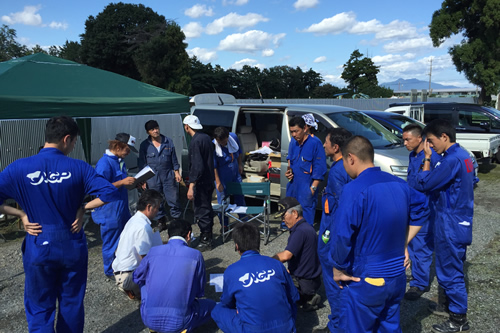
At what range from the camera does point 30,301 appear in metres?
2.69

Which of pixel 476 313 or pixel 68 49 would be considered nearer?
pixel 476 313

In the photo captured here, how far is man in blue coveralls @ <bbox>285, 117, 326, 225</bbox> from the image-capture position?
4.79 metres

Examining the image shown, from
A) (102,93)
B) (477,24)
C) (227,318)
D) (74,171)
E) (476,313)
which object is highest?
(477,24)

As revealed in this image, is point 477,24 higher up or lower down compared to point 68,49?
lower down

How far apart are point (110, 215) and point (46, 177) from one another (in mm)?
1707

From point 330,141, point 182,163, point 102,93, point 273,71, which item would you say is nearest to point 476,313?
point 330,141

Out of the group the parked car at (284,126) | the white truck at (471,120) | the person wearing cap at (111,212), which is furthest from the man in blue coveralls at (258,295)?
the white truck at (471,120)

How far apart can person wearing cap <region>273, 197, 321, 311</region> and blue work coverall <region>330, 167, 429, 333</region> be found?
1169 mm

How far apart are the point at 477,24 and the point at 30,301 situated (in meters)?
23.6

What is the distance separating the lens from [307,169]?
15.9ft

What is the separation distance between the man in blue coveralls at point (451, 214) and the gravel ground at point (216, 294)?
1.25 ft

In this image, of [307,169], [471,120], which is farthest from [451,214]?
[471,120]

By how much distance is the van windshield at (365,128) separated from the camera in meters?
6.10

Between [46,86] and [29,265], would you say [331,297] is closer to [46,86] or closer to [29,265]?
[29,265]
